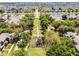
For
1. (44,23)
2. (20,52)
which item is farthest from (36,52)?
(44,23)

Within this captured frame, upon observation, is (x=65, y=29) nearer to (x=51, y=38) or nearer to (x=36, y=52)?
(x=51, y=38)

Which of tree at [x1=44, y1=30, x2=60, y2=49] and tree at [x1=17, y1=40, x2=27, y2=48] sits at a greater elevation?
tree at [x1=44, y1=30, x2=60, y2=49]

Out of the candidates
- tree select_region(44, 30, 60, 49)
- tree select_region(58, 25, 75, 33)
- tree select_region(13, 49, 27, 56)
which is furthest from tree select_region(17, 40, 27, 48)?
tree select_region(58, 25, 75, 33)

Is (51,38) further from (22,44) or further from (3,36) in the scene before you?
(3,36)

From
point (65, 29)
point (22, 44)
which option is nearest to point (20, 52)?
point (22, 44)

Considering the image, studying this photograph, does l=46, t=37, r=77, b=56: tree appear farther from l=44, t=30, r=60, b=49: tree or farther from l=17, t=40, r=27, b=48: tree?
l=17, t=40, r=27, b=48: tree

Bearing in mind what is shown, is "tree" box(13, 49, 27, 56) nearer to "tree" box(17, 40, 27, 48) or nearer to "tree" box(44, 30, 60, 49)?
"tree" box(17, 40, 27, 48)

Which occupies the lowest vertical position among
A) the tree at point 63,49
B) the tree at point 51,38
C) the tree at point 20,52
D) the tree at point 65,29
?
the tree at point 20,52

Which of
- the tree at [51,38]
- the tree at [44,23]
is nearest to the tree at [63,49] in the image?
the tree at [51,38]

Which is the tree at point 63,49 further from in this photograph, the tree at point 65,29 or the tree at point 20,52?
the tree at point 20,52

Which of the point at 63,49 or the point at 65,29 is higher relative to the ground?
the point at 65,29

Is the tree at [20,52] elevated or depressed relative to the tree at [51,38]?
depressed

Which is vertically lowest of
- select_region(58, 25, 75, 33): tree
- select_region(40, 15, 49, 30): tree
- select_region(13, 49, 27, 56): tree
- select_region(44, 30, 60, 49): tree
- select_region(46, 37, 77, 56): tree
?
select_region(13, 49, 27, 56): tree

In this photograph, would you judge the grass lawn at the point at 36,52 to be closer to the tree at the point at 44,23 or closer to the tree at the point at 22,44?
the tree at the point at 22,44
